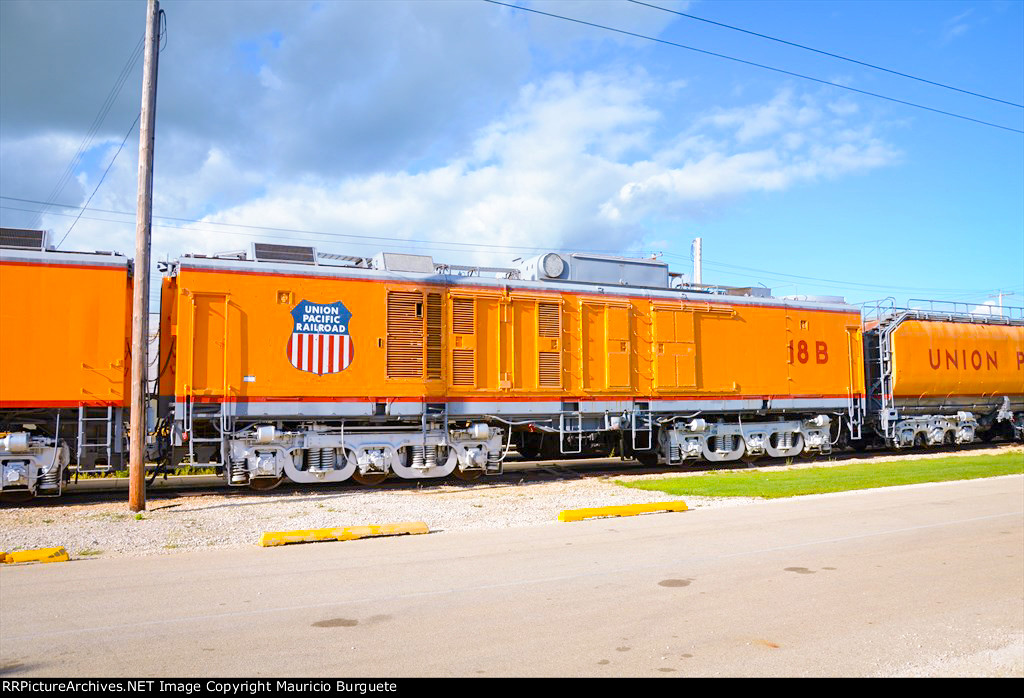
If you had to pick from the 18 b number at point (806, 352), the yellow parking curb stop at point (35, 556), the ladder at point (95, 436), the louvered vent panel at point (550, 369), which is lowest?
the yellow parking curb stop at point (35, 556)

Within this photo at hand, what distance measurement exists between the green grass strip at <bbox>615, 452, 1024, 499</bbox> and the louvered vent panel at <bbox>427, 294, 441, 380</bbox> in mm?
4784

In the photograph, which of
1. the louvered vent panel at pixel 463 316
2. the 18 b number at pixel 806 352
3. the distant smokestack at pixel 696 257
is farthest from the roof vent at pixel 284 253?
the distant smokestack at pixel 696 257

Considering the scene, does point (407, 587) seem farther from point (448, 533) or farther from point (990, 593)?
point (990, 593)

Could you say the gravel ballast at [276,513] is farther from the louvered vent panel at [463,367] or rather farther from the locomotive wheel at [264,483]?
the louvered vent panel at [463,367]

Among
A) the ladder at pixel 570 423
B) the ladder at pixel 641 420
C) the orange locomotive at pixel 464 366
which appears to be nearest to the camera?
the orange locomotive at pixel 464 366

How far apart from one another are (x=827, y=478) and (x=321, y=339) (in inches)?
444

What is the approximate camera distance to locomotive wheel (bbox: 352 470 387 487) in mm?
16469

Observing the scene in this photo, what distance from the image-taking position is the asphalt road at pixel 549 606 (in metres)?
5.66

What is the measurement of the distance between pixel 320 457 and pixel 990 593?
11.9 m

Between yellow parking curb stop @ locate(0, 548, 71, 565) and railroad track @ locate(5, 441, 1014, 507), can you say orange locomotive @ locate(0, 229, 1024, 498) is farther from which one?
yellow parking curb stop @ locate(0, 548, 71, 565)

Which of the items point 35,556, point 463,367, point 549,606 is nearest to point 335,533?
point 35,556

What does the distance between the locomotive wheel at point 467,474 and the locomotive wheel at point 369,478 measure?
1708 mm

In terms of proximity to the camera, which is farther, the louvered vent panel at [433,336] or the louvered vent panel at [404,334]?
the louvered vent panel at [433,336]

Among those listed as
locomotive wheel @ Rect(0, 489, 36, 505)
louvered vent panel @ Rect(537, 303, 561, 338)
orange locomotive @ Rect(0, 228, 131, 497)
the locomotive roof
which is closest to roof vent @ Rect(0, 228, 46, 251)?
orange locomotive @ Rect(0, 228, 131, 497)
